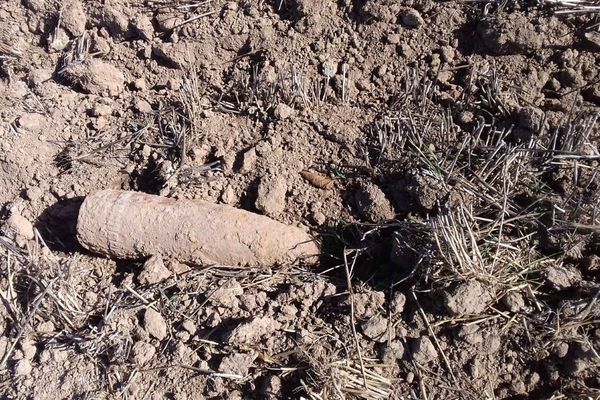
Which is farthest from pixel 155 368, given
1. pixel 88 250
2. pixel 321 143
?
pixel 321 143

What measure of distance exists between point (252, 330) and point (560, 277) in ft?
4.09

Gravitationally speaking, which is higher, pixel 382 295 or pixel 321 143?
pixel 321 143

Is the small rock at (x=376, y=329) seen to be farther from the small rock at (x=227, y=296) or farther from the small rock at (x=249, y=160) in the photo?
the small rock at (x=249, y=160)

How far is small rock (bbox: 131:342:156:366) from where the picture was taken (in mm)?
2262

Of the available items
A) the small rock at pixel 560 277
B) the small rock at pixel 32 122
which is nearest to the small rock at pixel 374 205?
the small rock at pixel 560 277

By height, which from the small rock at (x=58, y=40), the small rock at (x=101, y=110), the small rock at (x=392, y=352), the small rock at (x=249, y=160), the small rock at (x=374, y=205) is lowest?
the small rock at (x=392, y=352)

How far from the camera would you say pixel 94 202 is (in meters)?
2.47

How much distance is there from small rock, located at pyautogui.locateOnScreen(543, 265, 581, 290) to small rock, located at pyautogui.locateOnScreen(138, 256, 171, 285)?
1633 millimetres

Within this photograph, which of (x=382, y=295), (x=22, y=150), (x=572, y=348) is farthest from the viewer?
(x=22, y=150)

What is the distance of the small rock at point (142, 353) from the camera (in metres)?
2.26

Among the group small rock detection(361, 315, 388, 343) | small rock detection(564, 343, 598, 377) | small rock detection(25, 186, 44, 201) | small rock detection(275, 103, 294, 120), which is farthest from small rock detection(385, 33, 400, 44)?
small rock detection(25, 186, 44, 201)

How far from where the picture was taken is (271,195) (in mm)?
2459

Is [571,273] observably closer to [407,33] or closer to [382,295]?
[382,295]

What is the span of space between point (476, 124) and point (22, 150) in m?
2.25
